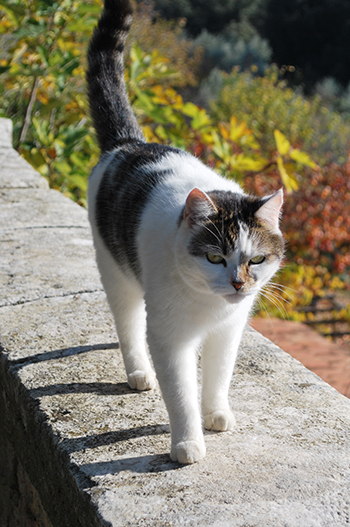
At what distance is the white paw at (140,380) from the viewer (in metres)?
1.59

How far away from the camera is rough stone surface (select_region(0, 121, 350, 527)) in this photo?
1.11 m

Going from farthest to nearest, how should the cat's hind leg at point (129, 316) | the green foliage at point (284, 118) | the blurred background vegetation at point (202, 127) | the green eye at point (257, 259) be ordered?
the green foliage at point (284, 118) < the blurred background vegetation at point (202, 127) < the cat's hind leg at point (129, 316) < the green eye at point (257, 259)

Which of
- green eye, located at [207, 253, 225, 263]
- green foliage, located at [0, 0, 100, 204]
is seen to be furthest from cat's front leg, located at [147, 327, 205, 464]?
green foliage, located at [0, 0, 100, 204]

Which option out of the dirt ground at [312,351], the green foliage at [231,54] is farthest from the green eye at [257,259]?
the green foliage at [231,54]

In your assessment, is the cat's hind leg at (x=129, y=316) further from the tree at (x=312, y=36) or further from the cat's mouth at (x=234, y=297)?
the tree at (x=312, y=36)

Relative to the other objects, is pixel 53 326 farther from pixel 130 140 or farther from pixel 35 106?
pixel 35 106

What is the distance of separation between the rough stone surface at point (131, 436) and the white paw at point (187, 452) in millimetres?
18

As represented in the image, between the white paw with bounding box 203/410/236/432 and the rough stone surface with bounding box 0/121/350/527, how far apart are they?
0.8 inches

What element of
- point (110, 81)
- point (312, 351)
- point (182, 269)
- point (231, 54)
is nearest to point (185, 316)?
point (182, 269)

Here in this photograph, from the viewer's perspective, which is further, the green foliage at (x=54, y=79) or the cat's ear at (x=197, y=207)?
the green foliage at (x=54, y=79)

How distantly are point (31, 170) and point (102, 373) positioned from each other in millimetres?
2068

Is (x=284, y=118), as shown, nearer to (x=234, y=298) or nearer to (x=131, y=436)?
(x=234, y=298)

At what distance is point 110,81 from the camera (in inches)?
82.5

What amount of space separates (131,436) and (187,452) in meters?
0.18
